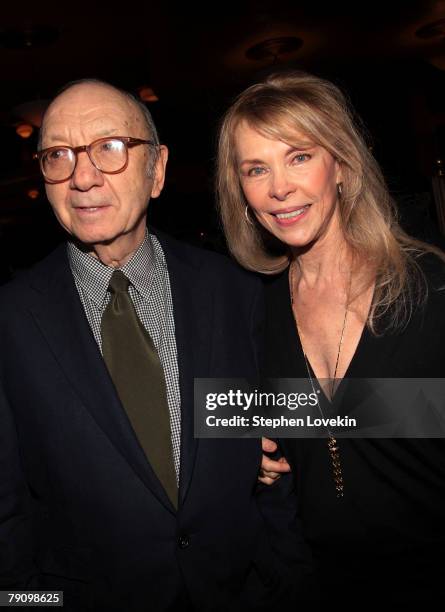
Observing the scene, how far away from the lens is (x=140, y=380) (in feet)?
5.51

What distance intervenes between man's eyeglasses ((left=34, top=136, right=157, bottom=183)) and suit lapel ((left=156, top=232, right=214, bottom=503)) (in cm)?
37

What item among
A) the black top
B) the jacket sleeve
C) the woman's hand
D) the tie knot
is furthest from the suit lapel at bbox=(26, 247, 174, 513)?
the black top

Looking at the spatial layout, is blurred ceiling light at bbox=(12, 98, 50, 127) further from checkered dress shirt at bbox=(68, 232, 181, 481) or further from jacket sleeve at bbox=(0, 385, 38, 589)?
jacket sleeve at bbox=(0, 385, 38, 589)

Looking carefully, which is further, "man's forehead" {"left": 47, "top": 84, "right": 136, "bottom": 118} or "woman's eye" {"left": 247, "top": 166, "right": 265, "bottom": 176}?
"woman's eye" {"left": 247, "top": 166, "right": 265, "bottom": 176}

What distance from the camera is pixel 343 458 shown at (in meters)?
1.79

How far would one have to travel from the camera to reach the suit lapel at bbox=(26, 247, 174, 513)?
5.08 ft

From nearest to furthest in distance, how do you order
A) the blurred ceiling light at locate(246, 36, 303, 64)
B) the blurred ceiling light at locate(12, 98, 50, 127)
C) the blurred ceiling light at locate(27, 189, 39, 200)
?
the blurred ceiling light at locate(12, 98, 50, 127), the blurred ceiling light at locate(246, 36, 303, 64), the blurred ceiling light at locate(27, 189, 39, 200)

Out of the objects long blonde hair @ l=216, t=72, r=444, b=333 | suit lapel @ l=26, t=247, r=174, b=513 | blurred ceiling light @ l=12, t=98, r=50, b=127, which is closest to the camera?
suit lapel @ l=26, t=247, r=174, b=513

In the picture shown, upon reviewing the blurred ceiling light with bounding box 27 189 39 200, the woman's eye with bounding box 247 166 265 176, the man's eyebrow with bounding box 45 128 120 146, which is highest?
the blurred ceiling light with bounding box 27 189 39 200

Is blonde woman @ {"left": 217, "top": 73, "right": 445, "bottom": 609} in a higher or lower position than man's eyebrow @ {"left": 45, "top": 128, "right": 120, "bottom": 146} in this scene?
lower

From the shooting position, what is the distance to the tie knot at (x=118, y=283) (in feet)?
5.74

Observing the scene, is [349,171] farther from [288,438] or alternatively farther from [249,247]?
[288,438]

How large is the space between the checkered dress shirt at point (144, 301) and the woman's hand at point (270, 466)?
0.36 meters

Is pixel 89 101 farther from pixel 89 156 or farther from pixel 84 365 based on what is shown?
pixel 84 365
